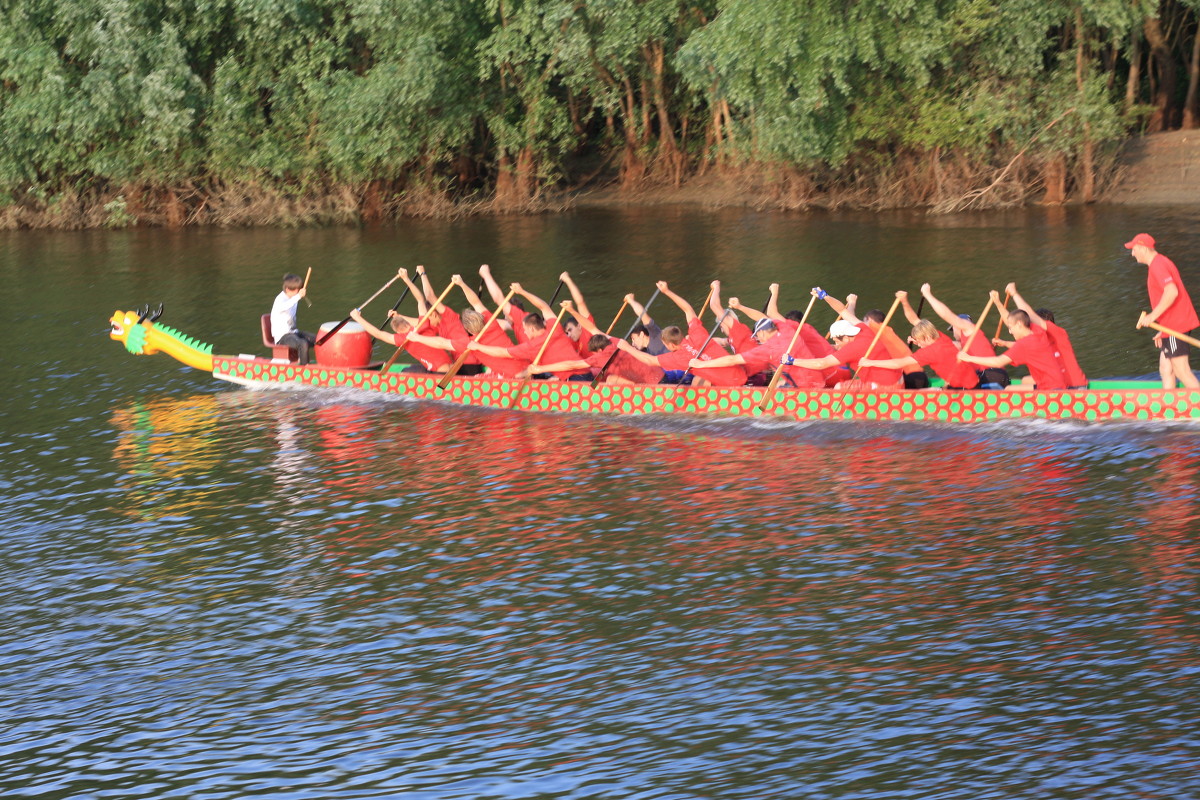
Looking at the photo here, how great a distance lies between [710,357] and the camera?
49.5 feet

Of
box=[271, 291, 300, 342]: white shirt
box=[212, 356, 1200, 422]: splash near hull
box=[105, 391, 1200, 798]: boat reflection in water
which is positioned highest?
box=[271, 291, 300, 342]: white shirt

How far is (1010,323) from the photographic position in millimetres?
13430

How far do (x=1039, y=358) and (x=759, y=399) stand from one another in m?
2.67

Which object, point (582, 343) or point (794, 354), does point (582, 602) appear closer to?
point (794, 354)

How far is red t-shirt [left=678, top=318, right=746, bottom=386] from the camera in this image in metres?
14.9

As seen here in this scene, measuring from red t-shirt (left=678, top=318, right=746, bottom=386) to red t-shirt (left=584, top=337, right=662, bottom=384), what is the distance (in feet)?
1.21

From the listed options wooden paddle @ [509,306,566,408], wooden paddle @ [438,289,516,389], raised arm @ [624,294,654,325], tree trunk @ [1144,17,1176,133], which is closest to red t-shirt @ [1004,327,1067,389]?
raised arm @ [624,294,654,325]

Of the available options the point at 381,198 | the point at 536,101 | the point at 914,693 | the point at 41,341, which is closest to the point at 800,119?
the point at 536,101

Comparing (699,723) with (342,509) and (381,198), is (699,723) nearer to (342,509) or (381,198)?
(342,509)

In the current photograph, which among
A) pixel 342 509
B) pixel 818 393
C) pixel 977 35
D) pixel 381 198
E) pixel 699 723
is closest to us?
pixel 699 723

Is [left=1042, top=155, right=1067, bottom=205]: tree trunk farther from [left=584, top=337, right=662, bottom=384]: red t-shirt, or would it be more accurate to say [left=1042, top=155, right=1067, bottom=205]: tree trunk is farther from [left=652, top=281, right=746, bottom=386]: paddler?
[left=584, top=337, right=662, bottom=384]: red t-shirt

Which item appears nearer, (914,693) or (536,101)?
(914,693)

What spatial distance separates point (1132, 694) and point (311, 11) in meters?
27.1

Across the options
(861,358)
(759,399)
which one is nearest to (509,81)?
(759,399)
